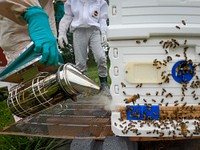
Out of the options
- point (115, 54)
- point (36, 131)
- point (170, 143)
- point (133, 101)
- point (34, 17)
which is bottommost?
point (170, 143)

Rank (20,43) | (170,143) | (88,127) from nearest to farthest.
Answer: (88,127) < (170,143) < (20,43)

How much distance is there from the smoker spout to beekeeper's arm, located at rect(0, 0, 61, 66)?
14cm

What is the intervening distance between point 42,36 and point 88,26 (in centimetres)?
258

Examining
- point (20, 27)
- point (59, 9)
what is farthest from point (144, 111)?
point (59, 9)

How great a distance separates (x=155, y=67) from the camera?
88.4 inches

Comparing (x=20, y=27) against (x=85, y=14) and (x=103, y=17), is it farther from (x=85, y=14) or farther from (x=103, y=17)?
(x=103, y=17)

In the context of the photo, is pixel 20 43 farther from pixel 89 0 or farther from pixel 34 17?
pixel 89 0

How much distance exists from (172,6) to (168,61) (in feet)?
1.20

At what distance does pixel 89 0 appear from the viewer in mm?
5016

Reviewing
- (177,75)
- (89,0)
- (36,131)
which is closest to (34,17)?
(36,131)

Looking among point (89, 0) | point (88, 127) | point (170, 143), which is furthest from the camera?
point (89, 0)

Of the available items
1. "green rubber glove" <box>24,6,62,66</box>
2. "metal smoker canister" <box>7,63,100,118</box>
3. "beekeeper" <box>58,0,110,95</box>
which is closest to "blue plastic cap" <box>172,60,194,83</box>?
"metal smoker canister" <box>7,63,100,118</box>

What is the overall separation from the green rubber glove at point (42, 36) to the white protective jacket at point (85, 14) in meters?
2.42

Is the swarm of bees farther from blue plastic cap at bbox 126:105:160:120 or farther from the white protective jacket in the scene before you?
the white protective jacket
